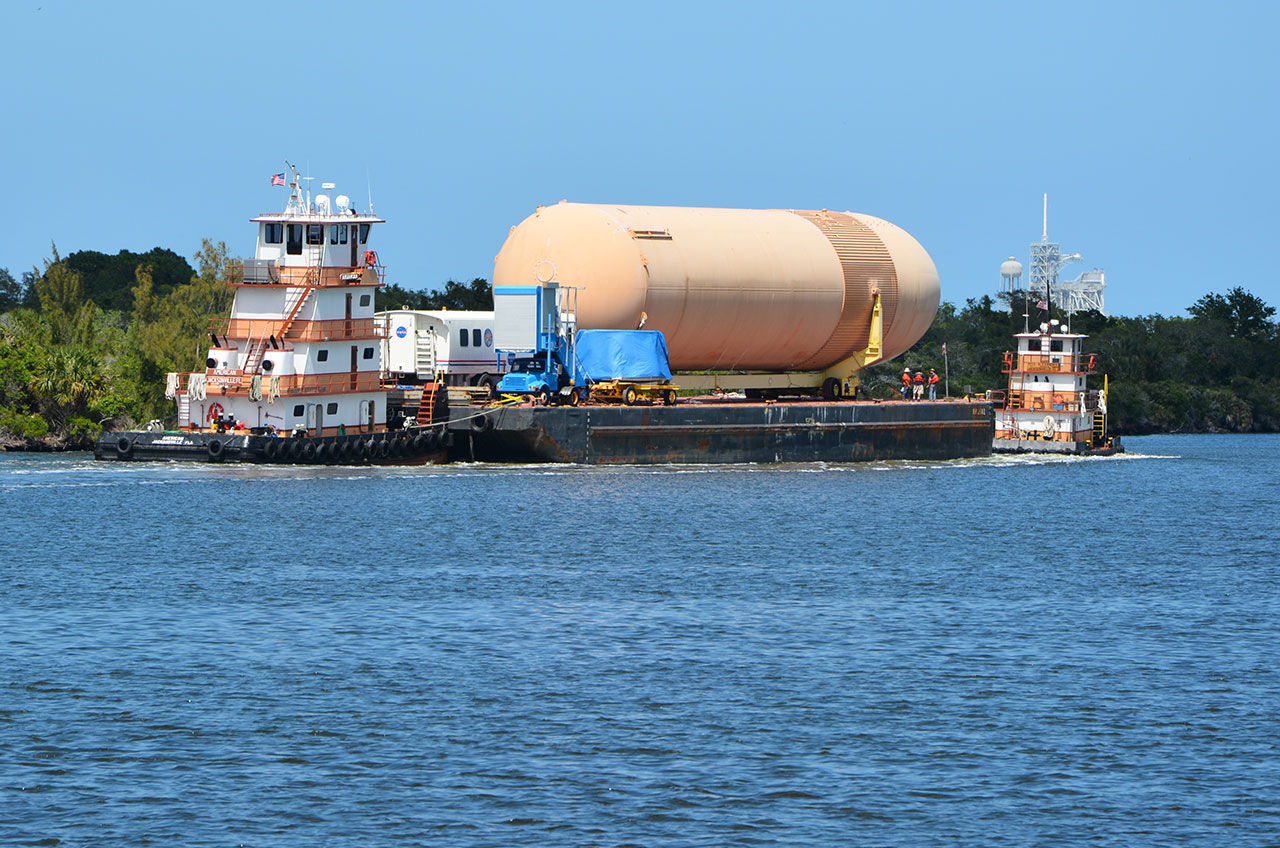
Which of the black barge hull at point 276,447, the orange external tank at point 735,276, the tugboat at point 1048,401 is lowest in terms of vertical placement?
the black barge hull at point 276,447

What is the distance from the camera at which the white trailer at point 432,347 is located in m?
54.6

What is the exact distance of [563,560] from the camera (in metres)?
34.2

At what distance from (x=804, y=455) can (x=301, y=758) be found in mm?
38453

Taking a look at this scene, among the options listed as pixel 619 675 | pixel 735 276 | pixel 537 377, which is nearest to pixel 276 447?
pixel 537 377

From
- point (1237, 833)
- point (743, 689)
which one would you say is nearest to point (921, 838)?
point (1237, 833)

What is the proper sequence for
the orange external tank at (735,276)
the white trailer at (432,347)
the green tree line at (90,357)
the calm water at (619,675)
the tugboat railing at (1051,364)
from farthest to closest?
the tugboat railing at (1051,364), the green tree line at (90,357), the white trailer at (432,347), the orange external tank at (735,276), the calm water at (619,675)

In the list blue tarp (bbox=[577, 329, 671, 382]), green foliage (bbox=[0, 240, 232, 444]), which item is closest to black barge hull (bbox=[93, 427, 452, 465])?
blue tarp (bbox=[577, 329, 671, 382])

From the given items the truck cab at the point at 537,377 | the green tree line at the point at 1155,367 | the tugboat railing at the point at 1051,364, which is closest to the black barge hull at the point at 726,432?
the truck cab at the point at 537,377

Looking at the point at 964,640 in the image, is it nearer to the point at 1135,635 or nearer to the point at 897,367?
the point at 1135,635

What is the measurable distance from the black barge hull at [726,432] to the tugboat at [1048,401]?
2704 millimetres

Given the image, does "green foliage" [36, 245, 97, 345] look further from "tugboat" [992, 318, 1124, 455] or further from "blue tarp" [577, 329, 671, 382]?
"tugboat" [992, 318, 1124, 455]

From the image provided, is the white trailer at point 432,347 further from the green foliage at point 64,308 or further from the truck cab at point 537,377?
the green foliage at point 64,308

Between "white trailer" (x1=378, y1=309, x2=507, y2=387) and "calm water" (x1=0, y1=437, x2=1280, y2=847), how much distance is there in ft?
38.0

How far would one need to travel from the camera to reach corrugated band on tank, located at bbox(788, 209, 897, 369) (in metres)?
59.1
